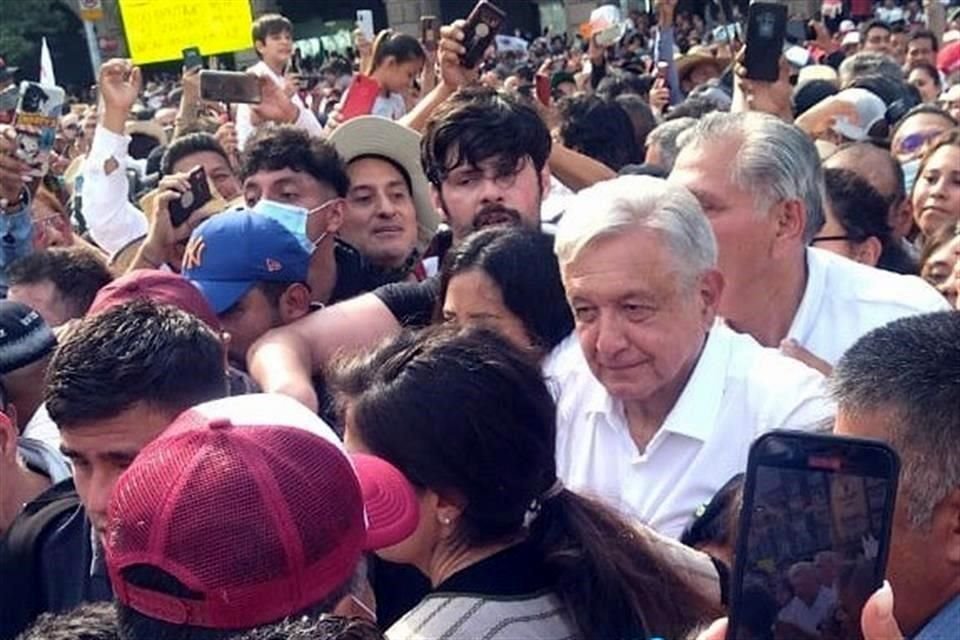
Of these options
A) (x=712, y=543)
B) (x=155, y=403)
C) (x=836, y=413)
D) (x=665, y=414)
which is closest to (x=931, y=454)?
(x=836, y=413)

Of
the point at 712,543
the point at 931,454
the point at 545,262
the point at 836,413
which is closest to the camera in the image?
the point at 931,454

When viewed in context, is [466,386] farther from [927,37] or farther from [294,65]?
[294,65]

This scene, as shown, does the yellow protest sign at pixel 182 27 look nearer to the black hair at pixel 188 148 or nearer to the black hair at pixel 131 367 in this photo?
the black hair at pixel 188 148

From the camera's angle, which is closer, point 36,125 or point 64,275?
point 64,275

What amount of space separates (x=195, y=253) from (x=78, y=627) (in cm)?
162

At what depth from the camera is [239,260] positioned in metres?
2.97

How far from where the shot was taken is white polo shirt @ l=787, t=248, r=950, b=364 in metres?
2.90

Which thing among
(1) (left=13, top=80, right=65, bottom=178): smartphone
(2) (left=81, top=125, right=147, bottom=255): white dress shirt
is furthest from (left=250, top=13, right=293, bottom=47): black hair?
(1) (left=13, top=80, right=65, bottom=178): smartphone

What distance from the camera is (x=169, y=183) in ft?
13.3

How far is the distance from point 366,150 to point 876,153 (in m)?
1.52

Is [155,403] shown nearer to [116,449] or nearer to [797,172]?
[116,449]

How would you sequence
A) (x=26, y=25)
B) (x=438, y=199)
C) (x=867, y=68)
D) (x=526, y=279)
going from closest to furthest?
(x=526, y=279)
(x=438, y=199)
(x=867, y=68)
(x=26, y=25)

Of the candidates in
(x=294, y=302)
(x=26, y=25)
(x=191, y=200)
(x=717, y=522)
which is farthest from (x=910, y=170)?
(x=26, y=25)

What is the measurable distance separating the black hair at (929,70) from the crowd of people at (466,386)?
501cm
